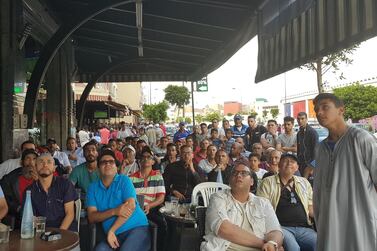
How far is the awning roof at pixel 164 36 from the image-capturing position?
8227mm

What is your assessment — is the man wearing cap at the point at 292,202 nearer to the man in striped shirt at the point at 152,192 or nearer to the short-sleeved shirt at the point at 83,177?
the man in striped shirt at the point at 152,192

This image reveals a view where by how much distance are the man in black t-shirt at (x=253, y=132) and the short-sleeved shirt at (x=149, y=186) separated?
4.86 metres

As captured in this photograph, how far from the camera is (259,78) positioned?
8367 mm

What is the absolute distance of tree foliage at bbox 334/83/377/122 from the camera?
34.8 meters

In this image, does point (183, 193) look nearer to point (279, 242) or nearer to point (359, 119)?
point (279, 242)

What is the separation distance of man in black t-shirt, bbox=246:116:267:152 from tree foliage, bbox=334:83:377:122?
27482 millimetres

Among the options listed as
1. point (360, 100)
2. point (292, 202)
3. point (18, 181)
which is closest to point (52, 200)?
point (18, 181)

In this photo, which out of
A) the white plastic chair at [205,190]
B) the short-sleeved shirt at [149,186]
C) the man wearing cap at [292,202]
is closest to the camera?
the man wearing cap at [292,202]

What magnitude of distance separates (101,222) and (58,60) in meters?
7.79

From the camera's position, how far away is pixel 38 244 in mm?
3008

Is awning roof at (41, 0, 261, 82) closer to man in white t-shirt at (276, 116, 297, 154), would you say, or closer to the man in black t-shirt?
the man in black t-shirt

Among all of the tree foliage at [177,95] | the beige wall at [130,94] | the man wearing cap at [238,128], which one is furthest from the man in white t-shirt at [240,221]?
the beige wall at [130,94]

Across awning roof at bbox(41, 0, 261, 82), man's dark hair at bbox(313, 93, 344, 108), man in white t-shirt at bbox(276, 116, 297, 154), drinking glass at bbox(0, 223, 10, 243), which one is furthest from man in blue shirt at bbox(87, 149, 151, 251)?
man in white t-shirt at bbox(276, 116, 297, 154)

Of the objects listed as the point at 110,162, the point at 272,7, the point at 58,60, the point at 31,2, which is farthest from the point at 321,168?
the point at 58,60
